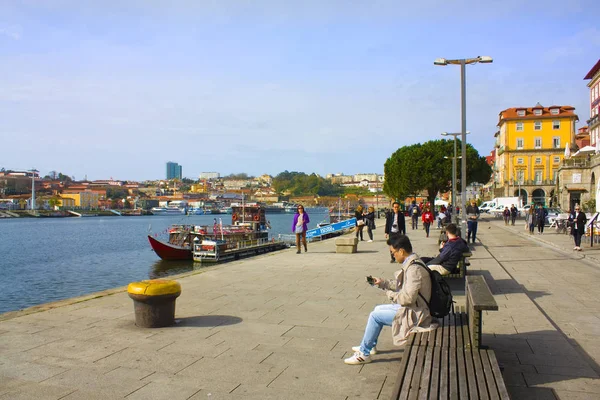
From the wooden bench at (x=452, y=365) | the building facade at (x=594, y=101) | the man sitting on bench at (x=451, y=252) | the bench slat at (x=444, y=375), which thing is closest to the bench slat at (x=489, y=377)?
the wooden bench at (x=452, y=365)

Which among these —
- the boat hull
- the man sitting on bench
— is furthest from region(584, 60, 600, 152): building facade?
the man sitting on bench

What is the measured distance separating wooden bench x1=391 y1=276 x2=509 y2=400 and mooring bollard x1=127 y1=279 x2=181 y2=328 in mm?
3510

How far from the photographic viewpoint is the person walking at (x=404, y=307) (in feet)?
16.7

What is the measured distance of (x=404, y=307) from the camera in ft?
17.2

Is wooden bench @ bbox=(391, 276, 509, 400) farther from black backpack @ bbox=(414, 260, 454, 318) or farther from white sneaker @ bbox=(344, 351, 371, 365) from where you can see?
white sneaker @ bbox=(344, 351, 371, 365)

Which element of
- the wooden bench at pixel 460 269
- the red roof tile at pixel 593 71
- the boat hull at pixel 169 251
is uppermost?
the red roof tile at pixel 593 71

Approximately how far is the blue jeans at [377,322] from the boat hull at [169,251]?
31569mm

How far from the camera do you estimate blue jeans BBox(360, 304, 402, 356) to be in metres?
5.33

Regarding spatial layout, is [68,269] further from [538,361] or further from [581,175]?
[581,175]

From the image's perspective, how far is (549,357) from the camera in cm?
568

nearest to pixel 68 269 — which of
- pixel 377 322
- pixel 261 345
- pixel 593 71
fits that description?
pixel 261 345

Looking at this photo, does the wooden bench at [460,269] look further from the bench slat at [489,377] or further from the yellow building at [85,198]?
the yellow building at [85,198]

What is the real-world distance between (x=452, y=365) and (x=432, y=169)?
58063 mm

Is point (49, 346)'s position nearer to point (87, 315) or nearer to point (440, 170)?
point (87, 315)
